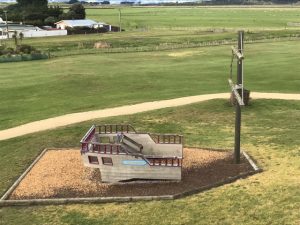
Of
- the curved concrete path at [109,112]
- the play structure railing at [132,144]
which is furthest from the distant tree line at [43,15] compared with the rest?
the play structure railing at [132,144]

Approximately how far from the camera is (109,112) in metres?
32.0

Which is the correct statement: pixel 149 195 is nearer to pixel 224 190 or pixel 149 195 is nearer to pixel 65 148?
pixel 224 190

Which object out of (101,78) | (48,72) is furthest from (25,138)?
(48,72)

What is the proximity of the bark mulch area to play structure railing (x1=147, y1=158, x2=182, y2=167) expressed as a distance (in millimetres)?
731

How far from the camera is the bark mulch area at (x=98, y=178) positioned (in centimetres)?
1838

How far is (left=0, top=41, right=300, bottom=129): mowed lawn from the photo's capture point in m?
35.5

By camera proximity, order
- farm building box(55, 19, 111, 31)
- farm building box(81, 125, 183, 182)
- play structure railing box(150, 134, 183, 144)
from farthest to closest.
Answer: farm building box(55, 19, 111, 31) → play structure railing box(150, 134, 183, 144) → farm building box(81, 125, 183, 182)

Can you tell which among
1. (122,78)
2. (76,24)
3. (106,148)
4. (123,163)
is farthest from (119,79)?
(76,24)

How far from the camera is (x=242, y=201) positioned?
16703 millimetres

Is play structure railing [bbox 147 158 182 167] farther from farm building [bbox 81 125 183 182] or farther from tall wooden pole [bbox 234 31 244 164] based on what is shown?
tall wooden pole [bbox 234 31 244 164]

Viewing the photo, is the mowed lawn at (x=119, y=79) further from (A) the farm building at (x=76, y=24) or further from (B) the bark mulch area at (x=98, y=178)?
(A) the farm building at (x=76, y=24)

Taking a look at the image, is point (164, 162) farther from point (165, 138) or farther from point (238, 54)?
point (238, 54)

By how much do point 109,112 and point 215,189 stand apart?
1520 cm

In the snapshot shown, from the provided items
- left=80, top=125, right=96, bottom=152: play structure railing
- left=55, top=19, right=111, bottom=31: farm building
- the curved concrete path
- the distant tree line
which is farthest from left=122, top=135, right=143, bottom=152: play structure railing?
the distant tree line
